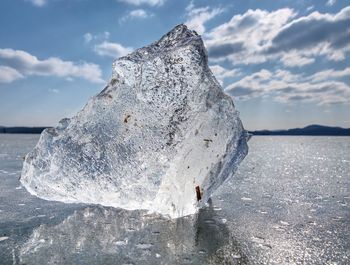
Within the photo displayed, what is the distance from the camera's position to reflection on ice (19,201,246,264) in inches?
165

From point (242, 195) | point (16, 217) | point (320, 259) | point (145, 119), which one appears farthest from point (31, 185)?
point (320, 259)

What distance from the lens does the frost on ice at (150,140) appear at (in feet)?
21.7

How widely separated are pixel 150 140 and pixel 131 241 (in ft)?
8.14

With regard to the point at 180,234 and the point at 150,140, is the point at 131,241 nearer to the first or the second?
the point at 180,234

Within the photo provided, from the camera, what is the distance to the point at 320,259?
421 centimetres

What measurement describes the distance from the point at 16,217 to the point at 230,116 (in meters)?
4.36

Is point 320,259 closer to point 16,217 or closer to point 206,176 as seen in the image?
point 206,176

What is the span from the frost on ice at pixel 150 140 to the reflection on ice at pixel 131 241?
2.08ft

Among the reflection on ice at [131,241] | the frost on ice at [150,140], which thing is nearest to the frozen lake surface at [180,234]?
the reflection on ice at [131,241]

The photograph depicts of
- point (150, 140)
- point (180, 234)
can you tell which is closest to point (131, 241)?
point (180, 234)

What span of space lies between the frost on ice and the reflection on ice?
2.08ft

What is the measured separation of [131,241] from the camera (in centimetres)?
486

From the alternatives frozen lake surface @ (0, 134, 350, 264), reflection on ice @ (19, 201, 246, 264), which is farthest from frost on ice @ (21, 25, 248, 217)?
reflection on ice @ (19, 201, 246, 264)

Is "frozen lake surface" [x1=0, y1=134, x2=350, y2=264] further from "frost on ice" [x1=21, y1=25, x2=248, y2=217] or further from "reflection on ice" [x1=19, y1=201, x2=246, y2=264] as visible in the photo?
"frost on ice" [x1=21, y1=25, x2=248, y2=217]
